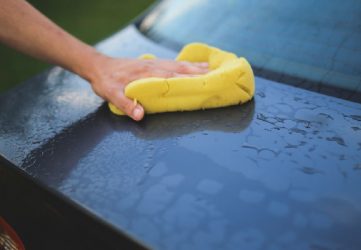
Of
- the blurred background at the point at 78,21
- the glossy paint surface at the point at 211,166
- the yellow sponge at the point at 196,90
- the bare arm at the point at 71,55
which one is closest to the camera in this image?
the glossy paint surface at the point at 211,166

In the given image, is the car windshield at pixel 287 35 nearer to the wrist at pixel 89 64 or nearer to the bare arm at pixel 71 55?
the bare arm at pixel 71 55

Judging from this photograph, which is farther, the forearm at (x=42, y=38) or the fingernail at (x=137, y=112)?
the forearm at (x=42, y=38)

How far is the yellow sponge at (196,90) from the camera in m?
1.18

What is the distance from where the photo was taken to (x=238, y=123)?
1.13 meters

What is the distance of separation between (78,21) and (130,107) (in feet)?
14.0

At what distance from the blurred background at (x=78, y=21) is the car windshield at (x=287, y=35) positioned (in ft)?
9.16

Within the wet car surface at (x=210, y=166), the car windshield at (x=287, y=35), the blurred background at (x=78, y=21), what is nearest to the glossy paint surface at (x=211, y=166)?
the wet car surface at (x=210, y=166)

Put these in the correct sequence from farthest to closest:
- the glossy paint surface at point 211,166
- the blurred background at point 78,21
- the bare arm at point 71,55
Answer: the blurred background at point 78,21 → the bare arm at point 71,55 → the glossy paint surface at point 211,166

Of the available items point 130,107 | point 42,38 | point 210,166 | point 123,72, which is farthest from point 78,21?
point 210,166

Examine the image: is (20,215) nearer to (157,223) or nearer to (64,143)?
(64,143)

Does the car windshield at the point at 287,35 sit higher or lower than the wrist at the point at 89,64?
higher

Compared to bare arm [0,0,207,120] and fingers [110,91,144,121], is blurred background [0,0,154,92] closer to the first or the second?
bare arm [0,0,207,120]

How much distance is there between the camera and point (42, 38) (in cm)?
134

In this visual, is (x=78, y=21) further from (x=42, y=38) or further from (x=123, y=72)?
(x=123, y=72)
